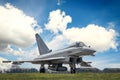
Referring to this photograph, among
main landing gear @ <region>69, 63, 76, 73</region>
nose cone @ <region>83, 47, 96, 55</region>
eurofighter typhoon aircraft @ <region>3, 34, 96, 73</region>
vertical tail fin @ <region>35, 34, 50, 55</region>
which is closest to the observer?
main landing gear @ <region>69, 63, 76, 73</region>

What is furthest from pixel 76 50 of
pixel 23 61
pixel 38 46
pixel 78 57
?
pixel 38 46

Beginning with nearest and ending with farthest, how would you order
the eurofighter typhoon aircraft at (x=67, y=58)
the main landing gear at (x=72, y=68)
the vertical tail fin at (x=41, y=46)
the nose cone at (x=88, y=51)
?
the main landing gear at (x=72, y=68)
the nose cone at (x=88, y=51)
the eurofighter typhoon aircraft at (x=67, y=58)
the vertical tail fin at (x=41, y=46)

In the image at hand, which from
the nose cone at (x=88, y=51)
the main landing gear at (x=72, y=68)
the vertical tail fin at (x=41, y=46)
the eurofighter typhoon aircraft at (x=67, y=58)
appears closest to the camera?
the main landing gear at (x=72, y=68)

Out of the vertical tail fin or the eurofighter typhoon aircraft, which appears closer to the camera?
the eurofighter typhoon aircraft

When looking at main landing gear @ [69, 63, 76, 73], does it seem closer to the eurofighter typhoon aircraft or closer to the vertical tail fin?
the eurofighter typhoon aircraft

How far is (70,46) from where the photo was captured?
41.8 m

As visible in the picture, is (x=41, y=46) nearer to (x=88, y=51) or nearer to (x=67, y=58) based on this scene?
(x=67, y=58)

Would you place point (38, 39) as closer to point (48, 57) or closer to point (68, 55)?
point (48, 57)

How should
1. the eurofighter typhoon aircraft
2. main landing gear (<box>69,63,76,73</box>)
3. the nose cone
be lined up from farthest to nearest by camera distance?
1. the eurofighter typhoon aircraft
2. the nose cone
3. main landing gear (<box>69,63,76,73</box>)

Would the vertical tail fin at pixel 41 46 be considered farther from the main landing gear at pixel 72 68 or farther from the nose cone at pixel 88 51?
the nose cone at pixel 88 51

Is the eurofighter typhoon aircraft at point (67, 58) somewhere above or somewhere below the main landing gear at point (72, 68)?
above

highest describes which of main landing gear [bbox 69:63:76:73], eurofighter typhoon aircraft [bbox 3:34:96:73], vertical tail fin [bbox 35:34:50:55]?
vertical tail fin [bbox 35:34:50:55]

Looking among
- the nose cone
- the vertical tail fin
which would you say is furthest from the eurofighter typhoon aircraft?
the vertical tail fin

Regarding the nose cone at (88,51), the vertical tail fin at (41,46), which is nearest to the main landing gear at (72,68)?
the nose cone at (88,51)
